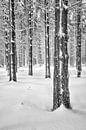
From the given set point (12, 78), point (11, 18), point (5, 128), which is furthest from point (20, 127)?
point (11, 18)

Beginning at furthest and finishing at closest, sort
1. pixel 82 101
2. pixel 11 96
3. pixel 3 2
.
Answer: pixel 3 2 < pixel 11 96 < pixel 82 101

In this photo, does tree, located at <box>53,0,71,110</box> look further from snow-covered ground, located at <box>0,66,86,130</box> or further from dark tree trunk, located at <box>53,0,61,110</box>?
snow-covered ground, located at <box>0,66,86,130</box>

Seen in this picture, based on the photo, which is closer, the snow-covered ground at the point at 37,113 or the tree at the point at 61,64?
the snow-covered ground at the point at 37,113

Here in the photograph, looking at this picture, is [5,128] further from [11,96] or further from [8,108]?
[11,96]

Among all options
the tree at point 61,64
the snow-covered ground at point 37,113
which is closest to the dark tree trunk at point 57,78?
the tree at point 61,64

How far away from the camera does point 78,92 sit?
8141 millimetres

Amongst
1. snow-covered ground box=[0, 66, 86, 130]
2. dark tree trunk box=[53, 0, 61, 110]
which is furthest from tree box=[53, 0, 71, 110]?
snow-covered ground box=[0, 66, 86, 130]

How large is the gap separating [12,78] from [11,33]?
3.18 meters

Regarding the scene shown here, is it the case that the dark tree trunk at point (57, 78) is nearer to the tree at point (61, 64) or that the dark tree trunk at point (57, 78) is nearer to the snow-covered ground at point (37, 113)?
the tree at point (61, 64)

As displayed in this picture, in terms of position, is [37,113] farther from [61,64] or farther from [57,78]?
[61,64]

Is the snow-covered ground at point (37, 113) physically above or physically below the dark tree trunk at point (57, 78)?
below

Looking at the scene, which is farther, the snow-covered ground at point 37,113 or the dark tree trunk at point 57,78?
the dark tree trunk at point 57,78

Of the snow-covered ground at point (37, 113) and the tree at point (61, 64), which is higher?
the tree at point (61, 64)

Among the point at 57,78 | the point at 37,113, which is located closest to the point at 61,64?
the point at 57,78
